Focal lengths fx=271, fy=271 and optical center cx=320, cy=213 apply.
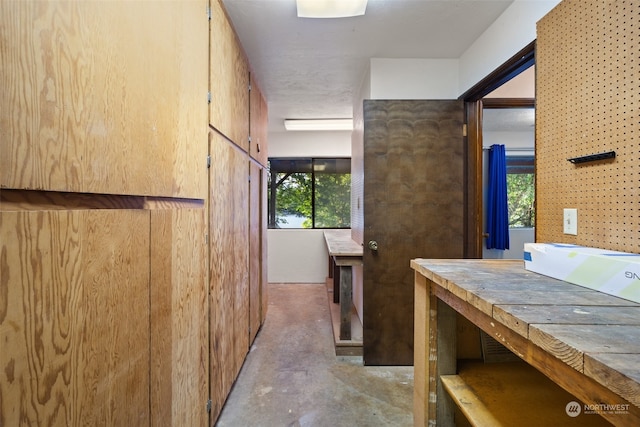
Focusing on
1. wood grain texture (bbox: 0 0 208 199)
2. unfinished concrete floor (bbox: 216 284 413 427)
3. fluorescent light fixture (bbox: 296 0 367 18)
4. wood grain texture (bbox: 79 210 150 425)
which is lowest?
unfinished concrete floor (bbox: 216 284 413 427)

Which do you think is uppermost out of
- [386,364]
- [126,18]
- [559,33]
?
[559,33]

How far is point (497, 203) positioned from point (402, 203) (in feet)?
8.76

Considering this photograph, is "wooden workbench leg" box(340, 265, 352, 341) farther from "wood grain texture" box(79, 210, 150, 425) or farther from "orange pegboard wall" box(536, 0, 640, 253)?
"wood grain texture" box(79, 210, 150, 425)

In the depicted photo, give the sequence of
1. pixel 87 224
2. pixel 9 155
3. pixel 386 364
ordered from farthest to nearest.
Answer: pixel 386 364, pixel 87 224, pixel 9 155

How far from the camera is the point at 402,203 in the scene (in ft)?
7.52

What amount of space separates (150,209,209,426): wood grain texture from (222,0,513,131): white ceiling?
1404mm

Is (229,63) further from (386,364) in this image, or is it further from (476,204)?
(386,364)

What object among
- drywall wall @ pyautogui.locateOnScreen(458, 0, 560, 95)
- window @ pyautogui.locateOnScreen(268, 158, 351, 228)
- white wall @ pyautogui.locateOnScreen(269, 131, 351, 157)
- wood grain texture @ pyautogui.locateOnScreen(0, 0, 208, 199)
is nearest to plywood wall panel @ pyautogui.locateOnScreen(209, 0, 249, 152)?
wood grain texture @ pyautogui.locateOnScreen(0, 0, 208, 199)

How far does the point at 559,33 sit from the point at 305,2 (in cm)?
133

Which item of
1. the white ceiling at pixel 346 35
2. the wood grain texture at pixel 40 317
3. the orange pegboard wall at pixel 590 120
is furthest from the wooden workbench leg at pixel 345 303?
the wood grain texture at pixel 40 317

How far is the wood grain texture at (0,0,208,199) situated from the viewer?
0.56 metres

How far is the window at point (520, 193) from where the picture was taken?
15.1 ft

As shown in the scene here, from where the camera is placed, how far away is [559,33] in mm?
1283

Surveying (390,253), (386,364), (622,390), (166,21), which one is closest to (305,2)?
(166,21)
